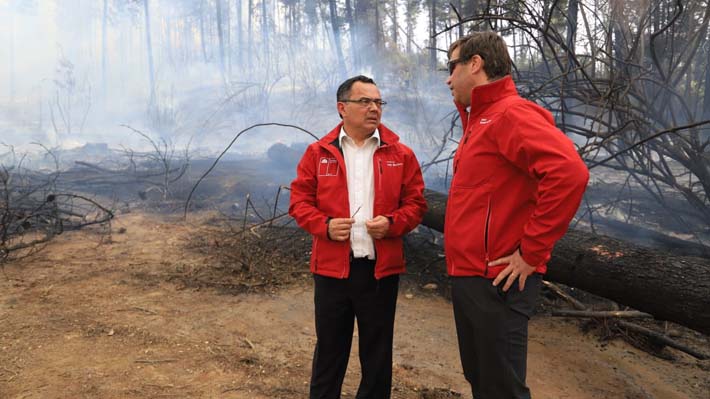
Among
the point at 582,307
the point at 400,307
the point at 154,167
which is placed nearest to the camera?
the point at 582,307

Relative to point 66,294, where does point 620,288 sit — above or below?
above

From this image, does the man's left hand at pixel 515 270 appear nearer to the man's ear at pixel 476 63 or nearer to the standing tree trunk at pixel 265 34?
the man's ear at pixel 476 63

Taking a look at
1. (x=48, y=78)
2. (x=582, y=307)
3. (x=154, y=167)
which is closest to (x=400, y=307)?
(x=582, y=307)

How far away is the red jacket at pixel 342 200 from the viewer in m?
2.13

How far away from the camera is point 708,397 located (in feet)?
9.34

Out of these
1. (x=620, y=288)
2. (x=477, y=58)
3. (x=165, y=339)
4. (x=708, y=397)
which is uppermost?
(x=477, y=58)

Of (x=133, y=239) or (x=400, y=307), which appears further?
(x=133, y=239)

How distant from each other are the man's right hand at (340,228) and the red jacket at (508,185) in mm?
481

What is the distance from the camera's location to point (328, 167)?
2.19 m

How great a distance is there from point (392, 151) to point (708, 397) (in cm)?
269

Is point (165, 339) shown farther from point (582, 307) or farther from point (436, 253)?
point (582, 307)

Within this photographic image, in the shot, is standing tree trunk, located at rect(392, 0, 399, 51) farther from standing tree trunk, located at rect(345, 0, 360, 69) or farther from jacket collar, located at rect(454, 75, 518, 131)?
jacket collar, located at rect(454, 75, 518, 131)

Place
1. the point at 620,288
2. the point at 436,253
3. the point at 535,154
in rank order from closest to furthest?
the point at 535,154 → the point at 620,288 → the point at 436,253

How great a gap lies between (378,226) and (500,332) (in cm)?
71
